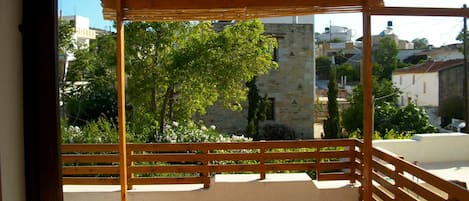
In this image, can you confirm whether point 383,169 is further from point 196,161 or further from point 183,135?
point 183,135

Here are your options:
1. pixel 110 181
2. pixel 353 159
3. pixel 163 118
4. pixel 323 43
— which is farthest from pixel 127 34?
pixel 323 43

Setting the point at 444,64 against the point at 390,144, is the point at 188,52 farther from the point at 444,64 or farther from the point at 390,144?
the point at 444,64

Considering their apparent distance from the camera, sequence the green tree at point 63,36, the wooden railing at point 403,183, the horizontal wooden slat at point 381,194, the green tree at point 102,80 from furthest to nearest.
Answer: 1. the green tree at point 102,80
2. the horizontal wooden slat at point 381,194
3. the wooden railing at point 403,183
4. the green tree at point 63,36

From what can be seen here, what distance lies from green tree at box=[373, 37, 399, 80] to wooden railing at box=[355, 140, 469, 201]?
4038 mm

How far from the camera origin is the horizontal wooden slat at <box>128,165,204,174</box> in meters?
3.93

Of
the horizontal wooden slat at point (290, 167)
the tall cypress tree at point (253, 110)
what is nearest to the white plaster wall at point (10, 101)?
the horizontal wooden slat at point (290, 167)

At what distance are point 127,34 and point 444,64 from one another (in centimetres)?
→ 509

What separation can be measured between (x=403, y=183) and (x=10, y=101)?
9.56 feet

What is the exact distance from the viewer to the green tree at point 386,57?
7.54 metres

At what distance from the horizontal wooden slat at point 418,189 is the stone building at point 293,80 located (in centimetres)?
749

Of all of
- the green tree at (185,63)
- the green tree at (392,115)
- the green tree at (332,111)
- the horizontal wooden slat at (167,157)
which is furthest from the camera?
the green tree at (332,111)

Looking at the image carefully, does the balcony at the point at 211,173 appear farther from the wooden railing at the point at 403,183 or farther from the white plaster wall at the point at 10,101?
the white plaster wall at the point at 10,101

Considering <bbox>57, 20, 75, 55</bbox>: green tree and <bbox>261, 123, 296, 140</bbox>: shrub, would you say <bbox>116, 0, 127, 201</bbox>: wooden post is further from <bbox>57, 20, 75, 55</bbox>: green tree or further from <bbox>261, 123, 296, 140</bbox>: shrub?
<bbox>261, 123, 296, 140</bbox>: shrub

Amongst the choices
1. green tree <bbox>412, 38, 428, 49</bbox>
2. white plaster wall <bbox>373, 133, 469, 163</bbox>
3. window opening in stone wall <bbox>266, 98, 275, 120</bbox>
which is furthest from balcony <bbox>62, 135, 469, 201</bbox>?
window opening in stone wall <bbox>266, 98, 275, 120</bbox>
